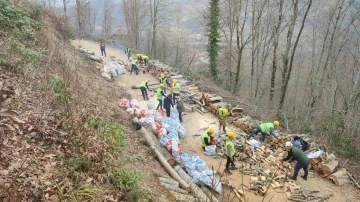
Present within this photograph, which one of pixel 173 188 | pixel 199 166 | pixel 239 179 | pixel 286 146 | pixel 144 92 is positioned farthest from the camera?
pixel 144 92

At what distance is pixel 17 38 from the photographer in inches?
367

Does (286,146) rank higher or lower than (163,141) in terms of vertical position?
lower

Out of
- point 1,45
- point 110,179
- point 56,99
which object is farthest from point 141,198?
point 1,45

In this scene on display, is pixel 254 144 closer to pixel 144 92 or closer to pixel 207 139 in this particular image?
pixel 207 139

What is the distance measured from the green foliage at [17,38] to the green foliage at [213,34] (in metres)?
15.3

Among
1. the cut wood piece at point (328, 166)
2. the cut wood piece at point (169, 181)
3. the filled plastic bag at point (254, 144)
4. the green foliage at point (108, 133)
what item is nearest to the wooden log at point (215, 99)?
the filled plastic bag at point (254, 144)

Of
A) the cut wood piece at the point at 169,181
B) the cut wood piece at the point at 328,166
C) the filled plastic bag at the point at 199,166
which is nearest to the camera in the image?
the cut wood piece at the point at 169,181

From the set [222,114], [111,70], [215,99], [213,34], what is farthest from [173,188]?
[213,34]

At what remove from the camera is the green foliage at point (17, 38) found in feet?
23.6

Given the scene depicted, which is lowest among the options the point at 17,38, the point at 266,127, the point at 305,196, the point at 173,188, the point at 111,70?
the point at 305,196

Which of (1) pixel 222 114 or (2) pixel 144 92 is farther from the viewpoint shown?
(2) pixel 144 92

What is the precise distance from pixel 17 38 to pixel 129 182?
7.62 metres

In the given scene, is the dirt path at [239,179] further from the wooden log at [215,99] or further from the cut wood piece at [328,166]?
the wooden log at [215,99]

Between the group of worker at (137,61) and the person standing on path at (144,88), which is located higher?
the group of worker at (137,61)
